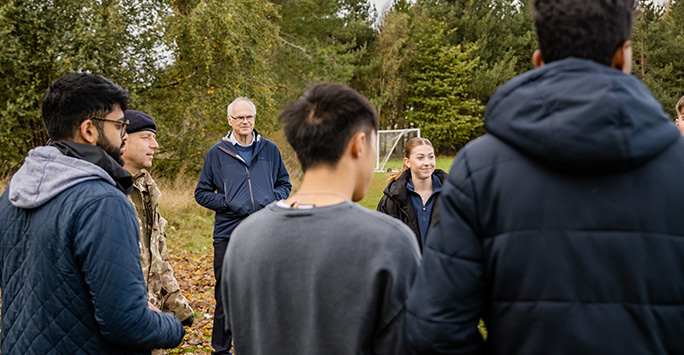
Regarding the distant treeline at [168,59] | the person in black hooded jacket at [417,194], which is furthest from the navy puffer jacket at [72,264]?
the distant treeline at [168,59]

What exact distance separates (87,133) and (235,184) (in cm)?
311

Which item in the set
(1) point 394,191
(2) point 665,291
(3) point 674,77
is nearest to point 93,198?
(2) point 665,291

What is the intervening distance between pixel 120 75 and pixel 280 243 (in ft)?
44.7

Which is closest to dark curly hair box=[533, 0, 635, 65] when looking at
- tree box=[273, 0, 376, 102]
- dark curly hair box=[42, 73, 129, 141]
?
dark curly hair box=[42, 73, 129, 141]

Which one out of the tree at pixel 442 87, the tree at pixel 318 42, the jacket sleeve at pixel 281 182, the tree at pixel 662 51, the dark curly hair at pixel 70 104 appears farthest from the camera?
the tree at pixel 442 87

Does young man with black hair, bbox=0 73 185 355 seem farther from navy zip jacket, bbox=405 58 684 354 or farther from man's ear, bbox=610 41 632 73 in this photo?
man's ear, bbox=610 41 632 73

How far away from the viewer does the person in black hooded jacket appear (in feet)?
15.4

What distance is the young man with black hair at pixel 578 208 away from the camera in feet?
4.42

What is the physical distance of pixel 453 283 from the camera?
1.50 m

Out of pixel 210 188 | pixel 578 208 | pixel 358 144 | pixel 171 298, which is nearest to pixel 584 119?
pixel 578 208

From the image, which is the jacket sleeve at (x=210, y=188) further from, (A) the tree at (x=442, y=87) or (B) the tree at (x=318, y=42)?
(A) the tree at (x=442, y=87)

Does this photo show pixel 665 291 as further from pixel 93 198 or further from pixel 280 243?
pixel 93 198

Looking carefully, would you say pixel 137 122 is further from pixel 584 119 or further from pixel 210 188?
pixel 584 119

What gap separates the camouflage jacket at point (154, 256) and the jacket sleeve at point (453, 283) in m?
2.21
